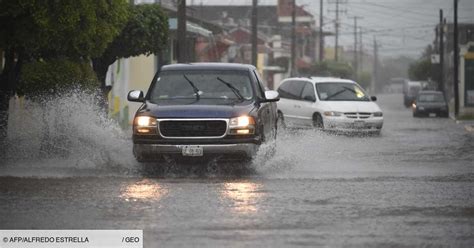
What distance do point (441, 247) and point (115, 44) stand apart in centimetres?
1738

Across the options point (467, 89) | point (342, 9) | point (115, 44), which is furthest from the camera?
point (342, 9)

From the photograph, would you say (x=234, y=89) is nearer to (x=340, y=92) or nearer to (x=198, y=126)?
(x=198, y=126)

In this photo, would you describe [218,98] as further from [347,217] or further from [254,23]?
[254,23]

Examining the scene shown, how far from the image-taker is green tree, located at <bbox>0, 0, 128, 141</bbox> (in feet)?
57.5

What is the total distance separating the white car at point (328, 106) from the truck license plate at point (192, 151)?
1360 centimetres

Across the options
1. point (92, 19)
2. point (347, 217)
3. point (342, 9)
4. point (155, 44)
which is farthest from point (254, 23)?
point (342, 9)

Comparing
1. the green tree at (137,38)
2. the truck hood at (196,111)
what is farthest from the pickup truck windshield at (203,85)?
the green tree at (137,38)

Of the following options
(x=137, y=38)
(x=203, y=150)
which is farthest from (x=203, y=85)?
(x=137, y=38)

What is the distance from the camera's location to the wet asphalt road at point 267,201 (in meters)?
9.58

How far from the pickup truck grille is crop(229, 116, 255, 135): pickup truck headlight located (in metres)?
0.11

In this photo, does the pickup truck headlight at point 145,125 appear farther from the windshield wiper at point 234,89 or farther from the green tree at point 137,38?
the green tree at point 137,38

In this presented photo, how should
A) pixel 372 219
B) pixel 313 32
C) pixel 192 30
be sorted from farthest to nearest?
pixel 313 32 → pixel 192 30 → pixel 372 219

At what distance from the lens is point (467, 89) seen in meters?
62.1

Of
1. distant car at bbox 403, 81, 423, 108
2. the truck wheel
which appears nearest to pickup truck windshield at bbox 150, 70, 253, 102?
the truck wheel
